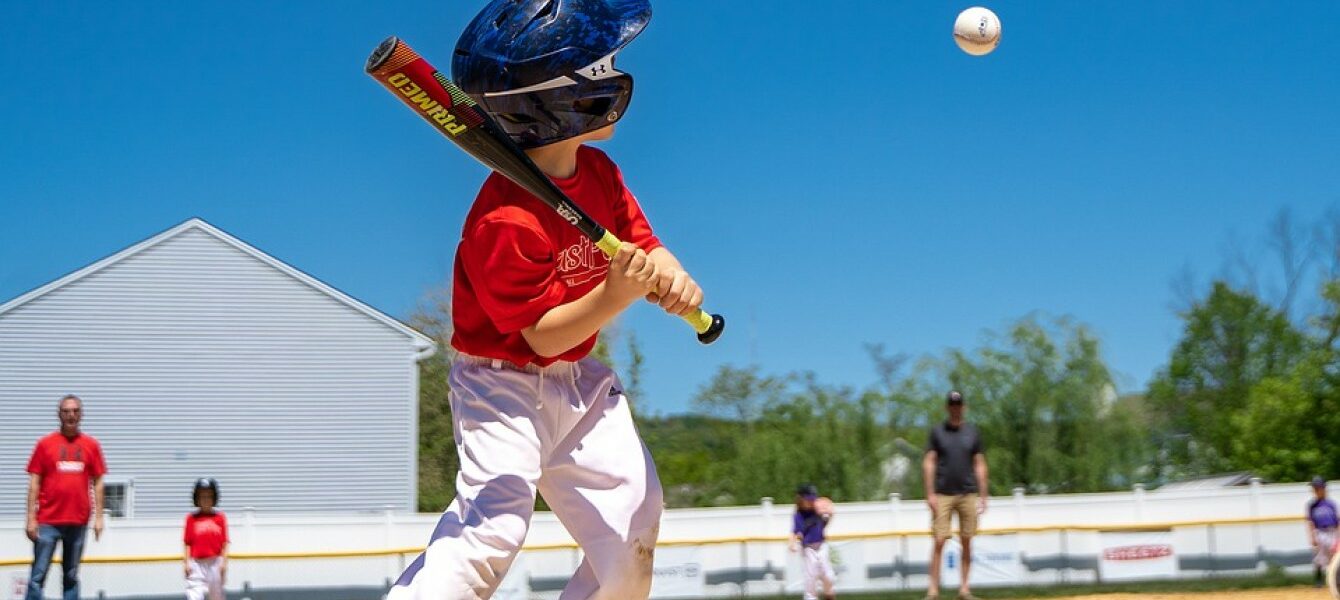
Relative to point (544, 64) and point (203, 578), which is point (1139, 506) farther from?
point (544, 64)

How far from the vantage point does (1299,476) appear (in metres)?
45.0

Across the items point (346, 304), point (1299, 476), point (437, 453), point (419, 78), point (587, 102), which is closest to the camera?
point (419, 78)

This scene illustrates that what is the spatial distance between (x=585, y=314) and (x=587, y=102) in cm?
68

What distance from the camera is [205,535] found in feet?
39.4

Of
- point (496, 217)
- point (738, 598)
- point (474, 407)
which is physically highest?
point (496, 217)

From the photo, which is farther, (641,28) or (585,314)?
(641,28)

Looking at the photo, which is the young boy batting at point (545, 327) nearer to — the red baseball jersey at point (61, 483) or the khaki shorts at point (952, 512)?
the red baseball jersey at point (61, 483)

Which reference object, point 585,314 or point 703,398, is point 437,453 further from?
point 585,314

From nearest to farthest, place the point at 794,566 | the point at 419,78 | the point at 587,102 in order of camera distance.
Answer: the point at 419,78 → the point at 587,102 → the point at 794,566

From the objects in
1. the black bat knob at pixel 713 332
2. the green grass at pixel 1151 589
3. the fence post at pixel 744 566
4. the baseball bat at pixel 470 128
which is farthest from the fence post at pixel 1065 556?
the baseball bat at pixel 470 128

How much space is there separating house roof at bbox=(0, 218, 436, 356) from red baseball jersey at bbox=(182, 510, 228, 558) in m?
20.1

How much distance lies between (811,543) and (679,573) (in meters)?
2.89

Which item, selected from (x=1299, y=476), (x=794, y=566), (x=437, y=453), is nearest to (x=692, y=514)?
(x=794, y=566)

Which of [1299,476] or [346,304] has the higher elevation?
[346,304]
